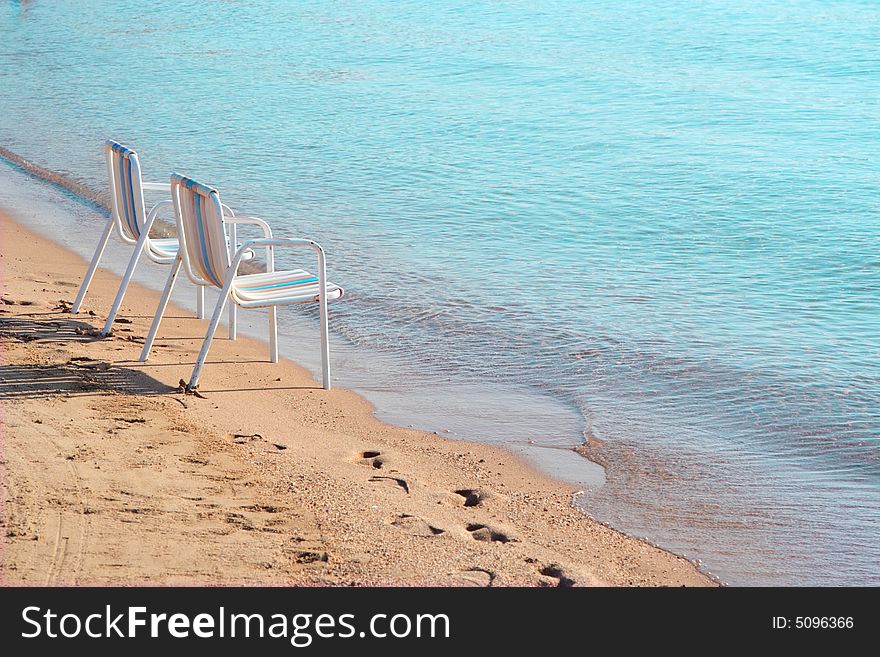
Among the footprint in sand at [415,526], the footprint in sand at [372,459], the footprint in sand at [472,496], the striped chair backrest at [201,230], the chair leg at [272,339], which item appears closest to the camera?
the footprint in sand at [415,526]

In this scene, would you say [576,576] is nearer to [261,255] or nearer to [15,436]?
[15,436]

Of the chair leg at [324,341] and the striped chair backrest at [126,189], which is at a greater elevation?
the striped chair backrest at [126,189]

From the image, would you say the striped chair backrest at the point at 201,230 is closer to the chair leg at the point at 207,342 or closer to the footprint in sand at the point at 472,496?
the chair leg at the point at 207,342

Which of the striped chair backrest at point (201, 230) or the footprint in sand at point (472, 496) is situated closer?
the footprint in sand at point (472, 496)

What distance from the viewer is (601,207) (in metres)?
11.8

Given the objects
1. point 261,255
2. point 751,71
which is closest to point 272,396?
point 261,255

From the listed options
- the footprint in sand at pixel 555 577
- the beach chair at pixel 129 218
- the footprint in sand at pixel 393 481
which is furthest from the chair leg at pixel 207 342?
the footprint in sand at pixel 555 577

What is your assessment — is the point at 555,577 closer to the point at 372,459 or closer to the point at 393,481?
the point at 393,481

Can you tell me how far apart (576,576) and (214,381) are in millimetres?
2796

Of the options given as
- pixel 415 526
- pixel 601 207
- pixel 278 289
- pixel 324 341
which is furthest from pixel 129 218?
pixel 601 207

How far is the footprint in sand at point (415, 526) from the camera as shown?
411 cm

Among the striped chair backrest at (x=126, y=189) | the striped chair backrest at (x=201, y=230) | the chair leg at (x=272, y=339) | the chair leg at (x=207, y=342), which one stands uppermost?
the striped chair backrest at (x=126, y=189)

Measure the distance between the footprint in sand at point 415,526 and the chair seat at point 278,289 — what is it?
1966mm

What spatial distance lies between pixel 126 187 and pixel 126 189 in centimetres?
1
